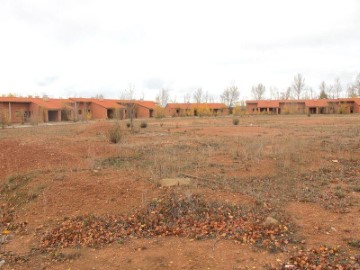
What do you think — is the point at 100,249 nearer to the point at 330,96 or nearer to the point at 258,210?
the point at 258,210

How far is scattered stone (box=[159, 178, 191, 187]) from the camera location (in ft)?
25.0

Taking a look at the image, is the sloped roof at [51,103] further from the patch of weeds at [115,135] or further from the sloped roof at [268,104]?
the sloped roof at [268,104]

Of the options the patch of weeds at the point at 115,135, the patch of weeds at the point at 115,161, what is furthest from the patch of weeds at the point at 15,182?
the patch of weeds at the point at 115,135

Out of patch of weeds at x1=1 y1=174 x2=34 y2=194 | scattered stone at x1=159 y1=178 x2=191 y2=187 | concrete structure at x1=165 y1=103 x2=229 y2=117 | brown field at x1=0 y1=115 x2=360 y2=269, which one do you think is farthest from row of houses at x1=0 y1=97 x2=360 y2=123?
scattered stone at x1=159 y1=178 x2=191 y2=187

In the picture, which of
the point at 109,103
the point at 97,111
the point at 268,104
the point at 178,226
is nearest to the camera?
the point at 178,226

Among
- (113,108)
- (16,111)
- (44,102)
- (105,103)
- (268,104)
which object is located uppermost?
(268,104)

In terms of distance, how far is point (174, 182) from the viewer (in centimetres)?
773

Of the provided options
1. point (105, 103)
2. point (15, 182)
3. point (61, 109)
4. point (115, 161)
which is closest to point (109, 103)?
point (105, 103)

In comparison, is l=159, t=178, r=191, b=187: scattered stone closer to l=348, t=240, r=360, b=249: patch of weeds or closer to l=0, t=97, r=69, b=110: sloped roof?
l=348, t=240, r=360, b=249: patch of weeds

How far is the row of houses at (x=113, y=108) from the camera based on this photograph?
42.0 meters

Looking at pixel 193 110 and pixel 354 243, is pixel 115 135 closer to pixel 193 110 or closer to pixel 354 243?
pixel 354 243

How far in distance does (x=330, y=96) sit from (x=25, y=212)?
302 feet

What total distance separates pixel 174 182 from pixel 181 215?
5.15 feet

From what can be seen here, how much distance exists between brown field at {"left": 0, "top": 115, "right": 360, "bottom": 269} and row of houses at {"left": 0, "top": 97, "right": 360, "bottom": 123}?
74.3ft
